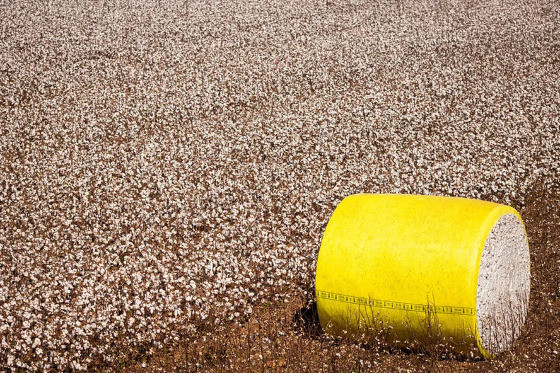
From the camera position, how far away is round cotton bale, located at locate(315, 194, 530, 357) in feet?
17.0

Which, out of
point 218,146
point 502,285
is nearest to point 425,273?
point 502,285

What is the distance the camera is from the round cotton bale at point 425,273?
5.18 metres

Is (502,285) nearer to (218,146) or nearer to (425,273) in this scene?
(425,273)

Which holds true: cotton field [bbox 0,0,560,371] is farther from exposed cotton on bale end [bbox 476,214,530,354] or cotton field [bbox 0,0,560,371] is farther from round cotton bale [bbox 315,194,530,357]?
round cotton bale [bbox 315,194,530,357]

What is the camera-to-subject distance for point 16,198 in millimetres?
10430

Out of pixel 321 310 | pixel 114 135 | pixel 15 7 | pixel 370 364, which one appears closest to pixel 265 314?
pixel 321 310

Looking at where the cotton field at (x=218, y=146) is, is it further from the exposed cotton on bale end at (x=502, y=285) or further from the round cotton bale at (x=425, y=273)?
the round cotton bale at (x=425, y=273)

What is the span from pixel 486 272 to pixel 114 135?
32.7 ft

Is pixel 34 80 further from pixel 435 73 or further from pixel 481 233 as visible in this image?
pixel 481 233

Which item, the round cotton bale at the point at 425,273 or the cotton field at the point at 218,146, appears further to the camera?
the cotton field at the point at 218,146

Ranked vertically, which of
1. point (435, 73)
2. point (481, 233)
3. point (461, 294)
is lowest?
point (461, 294)

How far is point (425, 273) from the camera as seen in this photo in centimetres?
523

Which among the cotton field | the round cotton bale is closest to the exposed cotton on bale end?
the round cotton bale

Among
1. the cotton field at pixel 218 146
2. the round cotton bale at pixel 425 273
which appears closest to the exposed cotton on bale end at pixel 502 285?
the round cotton bale at pixel 425 273
